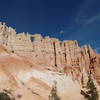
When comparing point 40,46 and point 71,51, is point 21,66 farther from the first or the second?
point 71,51

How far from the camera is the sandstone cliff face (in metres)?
98.8

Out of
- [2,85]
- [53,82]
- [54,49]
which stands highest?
[54,49]

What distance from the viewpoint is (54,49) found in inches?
4390

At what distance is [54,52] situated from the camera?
111 m

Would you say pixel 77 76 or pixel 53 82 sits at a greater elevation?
pixel 77 76

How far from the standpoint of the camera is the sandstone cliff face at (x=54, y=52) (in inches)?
3888

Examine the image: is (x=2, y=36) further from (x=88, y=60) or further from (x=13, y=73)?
(x=88, y=60)

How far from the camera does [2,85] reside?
53.2 m

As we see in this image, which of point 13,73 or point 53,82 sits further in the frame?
point 53,82

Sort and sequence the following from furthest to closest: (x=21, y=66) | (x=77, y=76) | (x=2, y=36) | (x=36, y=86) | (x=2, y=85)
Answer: (x=77, y=76) < (x=2, y=36) < (x=21, y=66) < (x=36, y=86) < (x=2, y=85)

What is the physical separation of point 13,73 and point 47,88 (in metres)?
11.1

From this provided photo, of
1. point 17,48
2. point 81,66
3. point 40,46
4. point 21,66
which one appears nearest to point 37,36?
point 40,46

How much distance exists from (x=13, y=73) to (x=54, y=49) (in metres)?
48.4

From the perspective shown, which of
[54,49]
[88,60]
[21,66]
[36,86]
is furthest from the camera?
[88,60]
